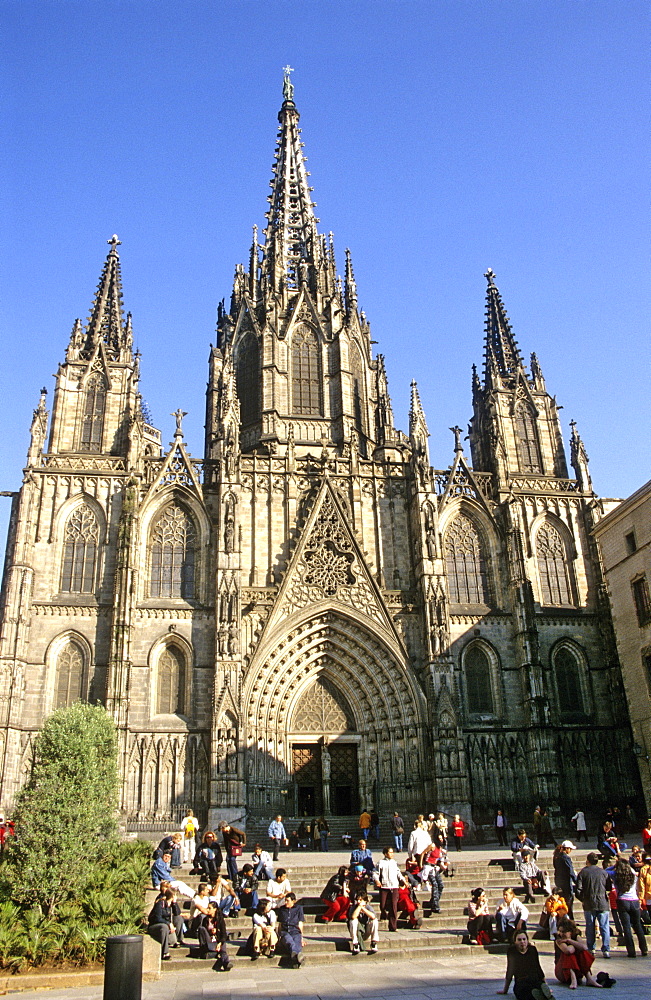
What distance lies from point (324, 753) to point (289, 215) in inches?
1242

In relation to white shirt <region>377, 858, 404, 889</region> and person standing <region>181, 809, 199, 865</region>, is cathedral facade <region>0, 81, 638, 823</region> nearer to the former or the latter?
person standing <region>181, 809, 199, 865</region>

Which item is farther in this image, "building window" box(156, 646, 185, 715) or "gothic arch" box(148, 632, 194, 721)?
"building window" box(156, 646, 185, 715)

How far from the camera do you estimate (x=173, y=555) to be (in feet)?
112

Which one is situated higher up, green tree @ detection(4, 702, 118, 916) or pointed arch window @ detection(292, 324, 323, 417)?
pointed arch window @ detection(292, 324, 323, 417)

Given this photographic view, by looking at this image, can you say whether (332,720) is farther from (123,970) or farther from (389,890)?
(123,970)

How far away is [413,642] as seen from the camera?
33.9 meters

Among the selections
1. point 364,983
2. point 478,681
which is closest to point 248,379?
point 478,681

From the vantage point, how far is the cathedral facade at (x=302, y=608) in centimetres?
3086

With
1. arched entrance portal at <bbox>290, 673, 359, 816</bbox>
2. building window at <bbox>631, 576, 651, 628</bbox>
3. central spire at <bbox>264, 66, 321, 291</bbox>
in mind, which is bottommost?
arched entrance portal at <bbox>290, 673, 359, 816</bbox>

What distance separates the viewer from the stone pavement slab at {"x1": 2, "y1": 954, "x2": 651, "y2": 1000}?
11.4 meters

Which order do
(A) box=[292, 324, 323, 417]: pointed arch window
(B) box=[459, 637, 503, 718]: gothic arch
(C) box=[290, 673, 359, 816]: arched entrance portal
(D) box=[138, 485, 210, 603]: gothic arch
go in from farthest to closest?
1. (A) box=[292, 324, 323, 417]: pointed arch window
2. (B) box=[459, 637, 503, 718]: gothic arch
3. (D) box=[138, 485, 210, 603]: gothic arch
4. (C) box=[290, 673, 359, 816]: arched entrance portal

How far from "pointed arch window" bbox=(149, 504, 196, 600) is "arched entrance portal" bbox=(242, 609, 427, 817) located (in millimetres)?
4467

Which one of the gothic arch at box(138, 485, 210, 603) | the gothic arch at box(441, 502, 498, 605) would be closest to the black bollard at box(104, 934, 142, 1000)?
the gothic arch at box(138, 485, 210, 603)

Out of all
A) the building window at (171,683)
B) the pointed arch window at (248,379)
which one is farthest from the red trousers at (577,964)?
the pointed arch window at (248,379)
